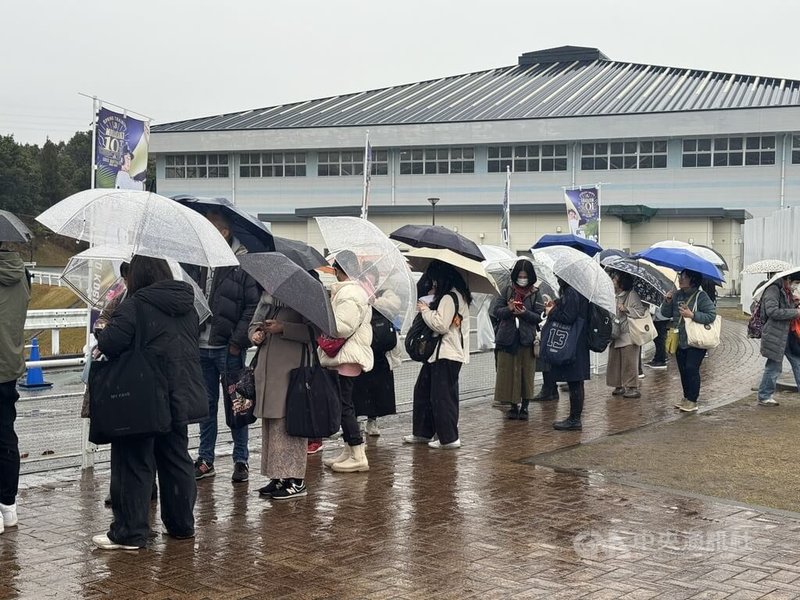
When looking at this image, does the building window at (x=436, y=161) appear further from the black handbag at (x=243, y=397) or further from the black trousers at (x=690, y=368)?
the black handbag at (x=243, y=397)

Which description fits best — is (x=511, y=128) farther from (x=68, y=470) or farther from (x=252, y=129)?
(x=68, y=470)

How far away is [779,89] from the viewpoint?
53594 mm

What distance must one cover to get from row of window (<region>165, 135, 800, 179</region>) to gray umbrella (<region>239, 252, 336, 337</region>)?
43997 millimetres

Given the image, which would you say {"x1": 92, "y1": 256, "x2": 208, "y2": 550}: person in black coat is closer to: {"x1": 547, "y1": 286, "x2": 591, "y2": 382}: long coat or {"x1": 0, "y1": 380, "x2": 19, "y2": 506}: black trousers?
{"x1": 0, "y1": 380, "x2": 19, "y2": 506}: black trousers

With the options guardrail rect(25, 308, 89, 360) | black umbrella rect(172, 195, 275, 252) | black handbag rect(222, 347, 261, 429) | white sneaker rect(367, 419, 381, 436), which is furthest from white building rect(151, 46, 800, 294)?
black handbag rect(222, 347, 261, 429)

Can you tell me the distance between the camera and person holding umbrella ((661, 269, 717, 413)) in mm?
12148

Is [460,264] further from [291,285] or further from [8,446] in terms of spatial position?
[8,446]

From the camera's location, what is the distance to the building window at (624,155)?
50312mm

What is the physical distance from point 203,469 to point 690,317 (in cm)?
627

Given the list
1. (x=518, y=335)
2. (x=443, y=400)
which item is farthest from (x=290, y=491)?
(x=518, y=335)

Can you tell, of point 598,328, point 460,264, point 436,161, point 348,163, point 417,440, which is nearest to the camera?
point 460,264

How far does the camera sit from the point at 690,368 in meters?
12.4

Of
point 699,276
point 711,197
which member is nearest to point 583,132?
point 711,197

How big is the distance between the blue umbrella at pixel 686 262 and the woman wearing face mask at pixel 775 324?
113 centimetres
